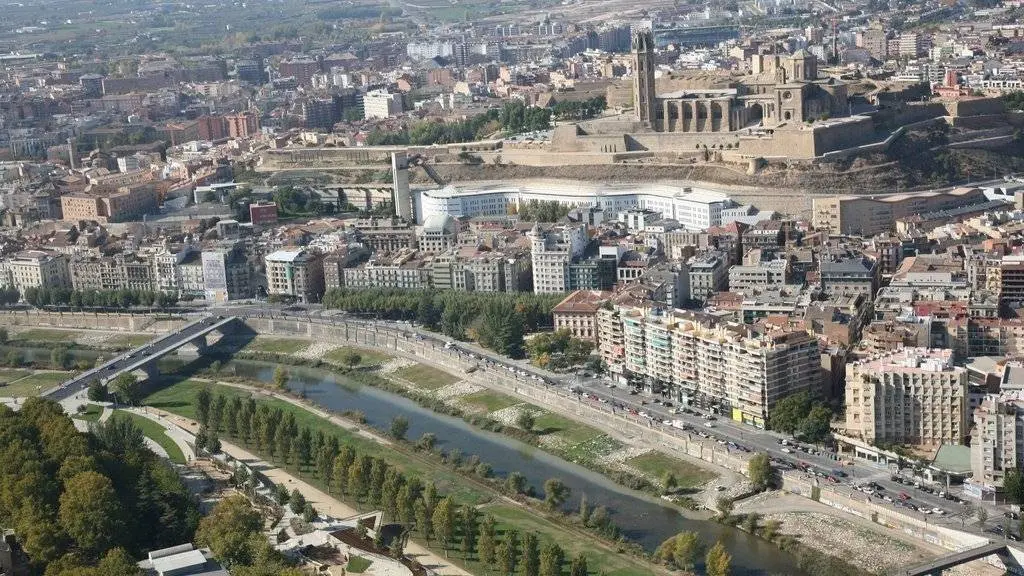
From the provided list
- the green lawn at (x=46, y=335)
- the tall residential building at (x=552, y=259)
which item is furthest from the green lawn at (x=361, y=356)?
the green lawn at (x=46, y=335)

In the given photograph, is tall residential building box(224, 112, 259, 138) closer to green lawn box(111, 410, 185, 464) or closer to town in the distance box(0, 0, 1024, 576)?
town in the distance box(0, 0, 1024, 576)

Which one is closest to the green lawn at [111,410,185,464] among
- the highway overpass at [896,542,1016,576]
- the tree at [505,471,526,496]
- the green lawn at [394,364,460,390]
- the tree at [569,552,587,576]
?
the green lawn at [394,364,460,390]

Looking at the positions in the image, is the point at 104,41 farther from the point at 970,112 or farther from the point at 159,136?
the point at 970,112

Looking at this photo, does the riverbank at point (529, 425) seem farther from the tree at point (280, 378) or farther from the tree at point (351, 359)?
the tree at point (280, 378)

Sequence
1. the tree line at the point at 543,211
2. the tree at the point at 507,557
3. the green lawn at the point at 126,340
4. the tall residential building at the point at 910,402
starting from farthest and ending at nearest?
the tree line at the point at 543,211 → the green lawn at the point at 126,340 → the tall residential building at the point at 910,402 → the tree at the point at 507,557

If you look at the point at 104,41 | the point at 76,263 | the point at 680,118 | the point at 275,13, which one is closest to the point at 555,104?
the point at 680,118

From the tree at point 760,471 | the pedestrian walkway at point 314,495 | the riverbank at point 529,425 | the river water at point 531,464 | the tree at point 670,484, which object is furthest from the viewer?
the riverbank at point 529,425

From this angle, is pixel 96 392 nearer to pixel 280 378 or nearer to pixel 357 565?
pixel 280 378
